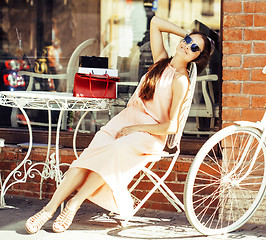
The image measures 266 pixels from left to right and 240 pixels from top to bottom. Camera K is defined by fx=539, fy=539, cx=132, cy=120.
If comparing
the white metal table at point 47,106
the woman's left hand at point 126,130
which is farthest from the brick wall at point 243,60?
the white metal table at point 47,106

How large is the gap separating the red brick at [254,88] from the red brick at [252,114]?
0.14 metres

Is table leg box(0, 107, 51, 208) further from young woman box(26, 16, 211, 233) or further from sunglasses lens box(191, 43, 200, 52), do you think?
sunglasses lens box(191, 43, 200, 52)

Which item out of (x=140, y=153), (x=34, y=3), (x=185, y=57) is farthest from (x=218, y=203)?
(x=34, y=3)

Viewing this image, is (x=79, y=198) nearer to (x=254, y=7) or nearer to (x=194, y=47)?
(x=194, y=47)

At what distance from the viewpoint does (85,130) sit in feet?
16.7

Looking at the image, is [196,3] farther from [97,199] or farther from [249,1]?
[97,199]

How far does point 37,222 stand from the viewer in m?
3.73

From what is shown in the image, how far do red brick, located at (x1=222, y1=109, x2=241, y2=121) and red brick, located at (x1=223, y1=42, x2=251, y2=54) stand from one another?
1.50ft

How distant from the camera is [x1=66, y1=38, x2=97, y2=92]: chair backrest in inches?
201

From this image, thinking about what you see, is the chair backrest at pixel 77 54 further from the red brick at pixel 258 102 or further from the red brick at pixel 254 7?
the red brick at pixel 258 102

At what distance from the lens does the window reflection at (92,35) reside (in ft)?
15.6

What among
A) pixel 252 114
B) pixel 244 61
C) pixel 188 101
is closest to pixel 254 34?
pixel 244 61

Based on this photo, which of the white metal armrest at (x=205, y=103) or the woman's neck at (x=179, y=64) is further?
the white metal armrest at (x=205, y=103)

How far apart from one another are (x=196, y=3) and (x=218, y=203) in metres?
1.75
